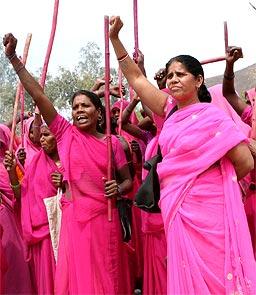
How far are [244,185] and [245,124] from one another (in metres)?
0.47

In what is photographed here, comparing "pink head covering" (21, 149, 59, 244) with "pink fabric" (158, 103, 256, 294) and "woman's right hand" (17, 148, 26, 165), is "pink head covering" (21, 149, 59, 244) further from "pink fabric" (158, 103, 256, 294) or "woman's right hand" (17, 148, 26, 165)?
"pink fabric" (158, 103, 256, 294)

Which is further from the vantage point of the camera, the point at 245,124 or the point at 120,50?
the point at 245,124

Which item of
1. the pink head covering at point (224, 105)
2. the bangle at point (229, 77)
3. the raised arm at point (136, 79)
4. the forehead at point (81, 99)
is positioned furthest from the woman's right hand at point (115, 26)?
the pink head covering at point (224, 105)

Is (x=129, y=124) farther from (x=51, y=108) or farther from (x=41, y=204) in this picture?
(x=51, y=108)

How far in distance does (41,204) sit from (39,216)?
0.36 feet

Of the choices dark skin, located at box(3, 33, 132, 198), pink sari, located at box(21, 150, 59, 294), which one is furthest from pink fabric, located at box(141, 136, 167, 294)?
pink sari, located at box(21, 150, 59, 294)

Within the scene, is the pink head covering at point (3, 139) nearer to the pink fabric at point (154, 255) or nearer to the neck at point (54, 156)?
the neck at point (54, 156)

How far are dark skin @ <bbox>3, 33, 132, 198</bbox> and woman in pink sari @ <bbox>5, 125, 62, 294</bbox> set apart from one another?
0.59 meters

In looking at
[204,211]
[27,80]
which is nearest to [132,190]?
[27,80]

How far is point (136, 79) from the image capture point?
3361mm

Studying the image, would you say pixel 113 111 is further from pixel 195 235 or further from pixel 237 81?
pixel 237 81

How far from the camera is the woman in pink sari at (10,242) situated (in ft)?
17.0

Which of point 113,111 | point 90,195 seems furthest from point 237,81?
point 90,195

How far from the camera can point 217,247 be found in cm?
303
